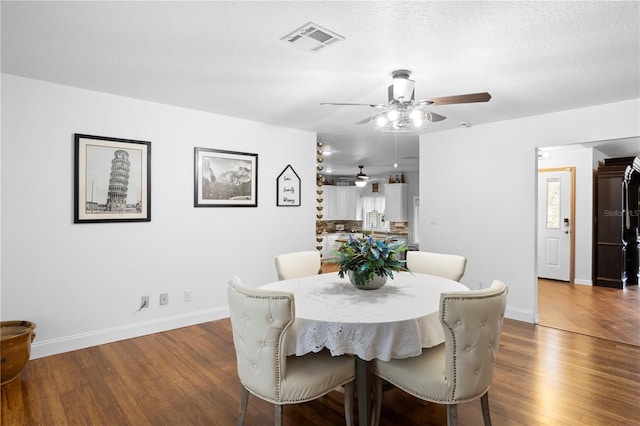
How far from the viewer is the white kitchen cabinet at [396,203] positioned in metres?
8.97

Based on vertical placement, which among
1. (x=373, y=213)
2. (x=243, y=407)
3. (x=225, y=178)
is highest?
(x=225, y=178)

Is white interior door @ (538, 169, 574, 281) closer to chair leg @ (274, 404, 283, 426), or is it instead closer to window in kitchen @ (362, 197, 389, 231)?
window in kitchen @ (362, 197, 389, 231)

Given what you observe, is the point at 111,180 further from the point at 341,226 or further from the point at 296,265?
the point at 341,226

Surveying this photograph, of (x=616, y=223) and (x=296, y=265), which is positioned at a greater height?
(x=616, y=223)

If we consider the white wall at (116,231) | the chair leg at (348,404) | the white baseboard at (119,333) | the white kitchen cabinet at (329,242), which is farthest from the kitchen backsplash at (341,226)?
the chair leg at (348,404)

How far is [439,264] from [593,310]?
2.77 meters

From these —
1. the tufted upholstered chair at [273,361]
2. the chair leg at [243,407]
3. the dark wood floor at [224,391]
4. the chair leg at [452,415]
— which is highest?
the tufted upholstered chair at [273,361]

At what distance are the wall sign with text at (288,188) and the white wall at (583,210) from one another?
14.1 feet

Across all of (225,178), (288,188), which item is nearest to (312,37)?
(225,178)

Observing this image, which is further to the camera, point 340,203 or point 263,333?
point 340,203

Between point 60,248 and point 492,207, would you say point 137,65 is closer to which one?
point 60,248

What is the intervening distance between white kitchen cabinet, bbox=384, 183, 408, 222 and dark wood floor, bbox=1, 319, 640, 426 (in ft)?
18.5

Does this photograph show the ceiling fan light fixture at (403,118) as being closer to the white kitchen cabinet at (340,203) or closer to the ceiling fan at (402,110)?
the ceiling fan at (402,110)

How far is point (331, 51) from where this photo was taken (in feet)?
7.99
